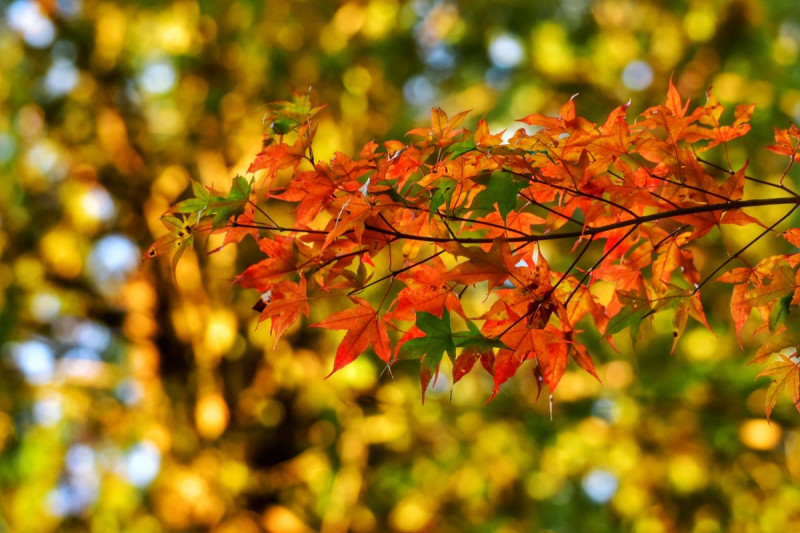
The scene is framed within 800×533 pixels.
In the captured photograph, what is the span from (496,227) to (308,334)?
77.4 inches

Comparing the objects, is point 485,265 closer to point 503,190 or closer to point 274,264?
point 503,190

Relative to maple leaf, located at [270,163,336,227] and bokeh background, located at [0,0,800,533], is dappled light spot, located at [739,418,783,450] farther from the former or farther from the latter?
maple leaf, located at [270,163,336,227]

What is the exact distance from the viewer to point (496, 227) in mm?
730

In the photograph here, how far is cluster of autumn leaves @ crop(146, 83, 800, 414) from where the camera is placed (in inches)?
27.2

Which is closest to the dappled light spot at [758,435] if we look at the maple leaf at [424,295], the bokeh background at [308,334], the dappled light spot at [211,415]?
the bokeh background at [308,334]

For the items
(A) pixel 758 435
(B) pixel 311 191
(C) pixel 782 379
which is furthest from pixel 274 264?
(A) pixel 758 435

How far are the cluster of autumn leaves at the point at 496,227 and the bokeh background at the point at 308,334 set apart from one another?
1.62 metres

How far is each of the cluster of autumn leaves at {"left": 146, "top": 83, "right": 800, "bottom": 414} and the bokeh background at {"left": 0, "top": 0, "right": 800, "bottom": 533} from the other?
5.33 feet

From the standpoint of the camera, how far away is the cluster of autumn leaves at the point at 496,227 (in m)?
0.69

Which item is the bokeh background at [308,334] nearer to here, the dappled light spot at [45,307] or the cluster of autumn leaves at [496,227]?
the dappled light spot at [45,307]

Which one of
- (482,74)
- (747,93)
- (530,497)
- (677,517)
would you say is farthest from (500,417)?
(747,93)

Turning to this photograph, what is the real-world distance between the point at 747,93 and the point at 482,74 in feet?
3.03

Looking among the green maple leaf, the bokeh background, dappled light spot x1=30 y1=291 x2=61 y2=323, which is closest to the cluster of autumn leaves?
the green maple leaf

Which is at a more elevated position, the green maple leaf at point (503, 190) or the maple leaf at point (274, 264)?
the green maple leaf at point (503, 190)
